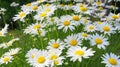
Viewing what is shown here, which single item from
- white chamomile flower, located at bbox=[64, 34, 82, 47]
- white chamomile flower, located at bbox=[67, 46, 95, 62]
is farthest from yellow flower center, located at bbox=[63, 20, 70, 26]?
Result: white chamomile flower, located at bbox=[67, 46, 95, 62]

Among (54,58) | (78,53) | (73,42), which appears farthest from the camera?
(73,42)

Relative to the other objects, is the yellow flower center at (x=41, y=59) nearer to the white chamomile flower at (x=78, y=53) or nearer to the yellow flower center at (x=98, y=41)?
the white chamomile flower at (x=78, y=53)

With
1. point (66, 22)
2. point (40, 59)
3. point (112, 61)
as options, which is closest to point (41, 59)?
point (40, 59)

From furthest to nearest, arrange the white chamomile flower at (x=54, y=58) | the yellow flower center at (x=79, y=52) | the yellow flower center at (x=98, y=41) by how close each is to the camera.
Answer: the yellow flower center at (x=98, y=41)
the yellow flower center at (x=79, y=52)
the white chamomile flower at (x=54, y=58)

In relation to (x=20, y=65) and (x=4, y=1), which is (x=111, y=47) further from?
(x=4, y=1)

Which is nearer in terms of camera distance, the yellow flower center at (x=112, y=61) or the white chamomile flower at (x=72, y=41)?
the yellow flower center at (x=112, y=61)

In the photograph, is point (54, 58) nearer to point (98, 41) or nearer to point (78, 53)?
point (78, 53)

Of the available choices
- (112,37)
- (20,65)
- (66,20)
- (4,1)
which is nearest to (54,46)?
(66,20)

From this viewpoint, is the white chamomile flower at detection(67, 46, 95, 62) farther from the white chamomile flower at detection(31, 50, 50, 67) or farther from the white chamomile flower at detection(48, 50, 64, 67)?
the white chamomile flower at detection(31, 50, 50, 67)

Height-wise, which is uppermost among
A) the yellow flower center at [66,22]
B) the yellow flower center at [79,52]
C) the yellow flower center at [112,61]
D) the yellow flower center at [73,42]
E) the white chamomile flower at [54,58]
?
the yellow flower center at [66,22]

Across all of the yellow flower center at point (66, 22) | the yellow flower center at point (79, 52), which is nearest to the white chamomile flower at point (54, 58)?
the yellow flower center at point (79, 52)

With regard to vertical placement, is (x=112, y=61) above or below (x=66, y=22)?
below
